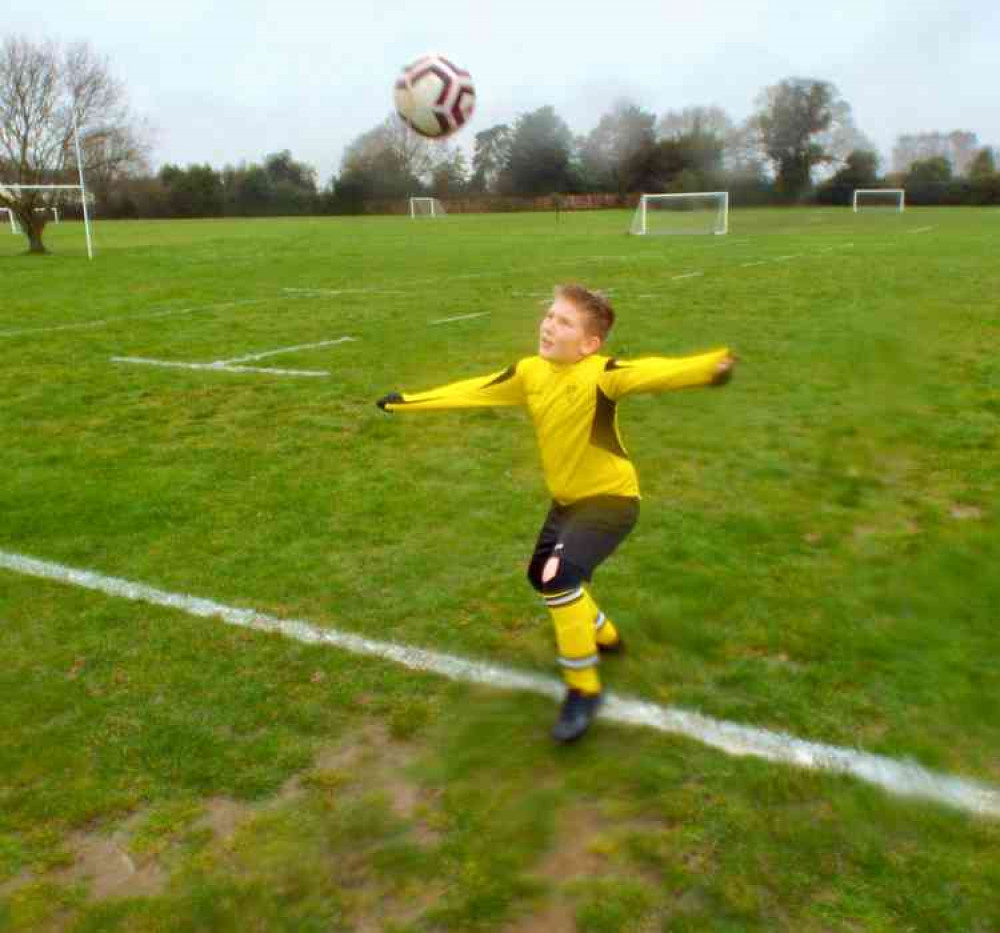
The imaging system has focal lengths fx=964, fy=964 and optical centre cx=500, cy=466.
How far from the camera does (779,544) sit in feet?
15.6

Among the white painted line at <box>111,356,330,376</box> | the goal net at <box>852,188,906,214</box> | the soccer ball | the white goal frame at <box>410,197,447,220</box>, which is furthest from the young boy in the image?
the white goal frame at <box>410,197,447,220</box>

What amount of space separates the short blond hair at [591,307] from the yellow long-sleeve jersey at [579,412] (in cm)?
11

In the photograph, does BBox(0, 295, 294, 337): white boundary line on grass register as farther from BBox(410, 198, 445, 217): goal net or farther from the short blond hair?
BBox(410, 198, 445, 217): goal net

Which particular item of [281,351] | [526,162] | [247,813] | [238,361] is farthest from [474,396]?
[526,162]

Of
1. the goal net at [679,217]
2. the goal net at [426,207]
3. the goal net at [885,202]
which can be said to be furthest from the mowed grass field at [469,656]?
the goal net at [426,207]

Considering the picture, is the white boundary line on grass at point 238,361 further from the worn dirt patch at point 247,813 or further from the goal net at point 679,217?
the goal net at point 679,217

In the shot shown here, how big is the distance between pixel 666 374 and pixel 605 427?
36 centimetres

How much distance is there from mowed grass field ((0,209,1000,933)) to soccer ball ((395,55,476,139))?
2.32 m

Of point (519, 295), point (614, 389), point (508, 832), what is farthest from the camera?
point (519, 295)

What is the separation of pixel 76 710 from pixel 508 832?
5.27ft

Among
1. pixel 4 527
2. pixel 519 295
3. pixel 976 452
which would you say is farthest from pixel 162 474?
pixel 519 295

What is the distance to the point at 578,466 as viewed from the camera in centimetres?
338

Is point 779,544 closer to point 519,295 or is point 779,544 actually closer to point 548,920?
point 548,920

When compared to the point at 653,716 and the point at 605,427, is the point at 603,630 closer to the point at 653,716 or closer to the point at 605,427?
the point at 653,716
